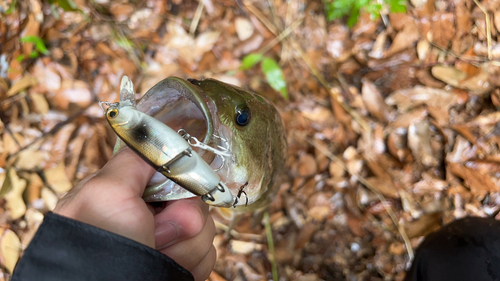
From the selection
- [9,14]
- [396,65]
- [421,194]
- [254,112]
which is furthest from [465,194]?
[9,14]

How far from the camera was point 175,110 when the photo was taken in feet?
3.69

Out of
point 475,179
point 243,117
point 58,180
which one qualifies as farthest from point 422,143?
point 58,180

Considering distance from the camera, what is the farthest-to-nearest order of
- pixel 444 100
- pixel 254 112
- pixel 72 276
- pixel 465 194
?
pixel 444 100
pixel 465 194
pixel 254 112
pixel 72 276

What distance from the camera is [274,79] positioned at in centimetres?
236

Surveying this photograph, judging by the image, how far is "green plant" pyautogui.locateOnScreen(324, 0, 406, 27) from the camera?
2.12m

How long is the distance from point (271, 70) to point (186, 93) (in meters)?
1.47

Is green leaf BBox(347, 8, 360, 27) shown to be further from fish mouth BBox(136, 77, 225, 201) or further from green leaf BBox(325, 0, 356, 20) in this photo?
fish mouth BBox(136, 77, 225, 201)

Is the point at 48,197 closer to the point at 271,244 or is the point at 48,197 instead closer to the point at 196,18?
the point at 271,244

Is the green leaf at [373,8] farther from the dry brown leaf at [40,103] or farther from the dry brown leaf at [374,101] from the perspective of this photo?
the dry brown leaf at [40,103]

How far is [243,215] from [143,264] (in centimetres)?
147

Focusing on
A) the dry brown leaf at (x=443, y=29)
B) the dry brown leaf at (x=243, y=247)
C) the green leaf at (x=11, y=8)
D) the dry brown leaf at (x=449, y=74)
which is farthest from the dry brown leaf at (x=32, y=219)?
the dry brown leaf at (x=443, y=29)

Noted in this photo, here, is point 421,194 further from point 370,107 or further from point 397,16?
point 397,16

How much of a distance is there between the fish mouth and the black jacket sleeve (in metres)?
A: 0.23

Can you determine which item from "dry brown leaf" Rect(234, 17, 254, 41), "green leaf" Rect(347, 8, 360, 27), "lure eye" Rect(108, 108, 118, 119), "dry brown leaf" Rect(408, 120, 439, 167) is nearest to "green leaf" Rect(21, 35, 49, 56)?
"dry brown leaf" Rect(234, 17, 254, 41)
